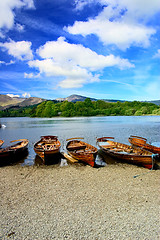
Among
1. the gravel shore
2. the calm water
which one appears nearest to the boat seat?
the calm water

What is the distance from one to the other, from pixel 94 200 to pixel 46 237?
3.42m

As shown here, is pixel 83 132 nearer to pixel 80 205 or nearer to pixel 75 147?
pixel 75 147

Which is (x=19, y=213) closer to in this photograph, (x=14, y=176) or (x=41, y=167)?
(x=14, y=176)

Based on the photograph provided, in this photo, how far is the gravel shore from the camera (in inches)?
251

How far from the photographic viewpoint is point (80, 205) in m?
8.34

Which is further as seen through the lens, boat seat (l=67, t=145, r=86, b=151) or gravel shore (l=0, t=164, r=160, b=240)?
boat seat (l=67, t=145, r=86, b=151)

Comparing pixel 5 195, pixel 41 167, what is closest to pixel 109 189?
pixel 5 195

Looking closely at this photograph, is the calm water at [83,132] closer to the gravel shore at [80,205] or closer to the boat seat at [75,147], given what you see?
the boat seat at [75,147]

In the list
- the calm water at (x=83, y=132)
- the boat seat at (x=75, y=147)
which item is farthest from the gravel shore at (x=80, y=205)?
the calm water at (x=83, y=132)

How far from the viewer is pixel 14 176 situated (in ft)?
42.4

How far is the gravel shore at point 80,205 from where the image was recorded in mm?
6375

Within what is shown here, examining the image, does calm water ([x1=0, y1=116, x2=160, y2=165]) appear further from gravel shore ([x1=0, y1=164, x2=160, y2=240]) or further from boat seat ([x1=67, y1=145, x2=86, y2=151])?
gravel shore ([x1=0, y1=164, x2=160, y2=240])

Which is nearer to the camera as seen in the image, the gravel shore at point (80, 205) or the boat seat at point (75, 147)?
the gravel shore at point (80, 205)

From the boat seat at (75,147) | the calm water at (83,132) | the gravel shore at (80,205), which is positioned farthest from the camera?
the calm water at (83,132)
